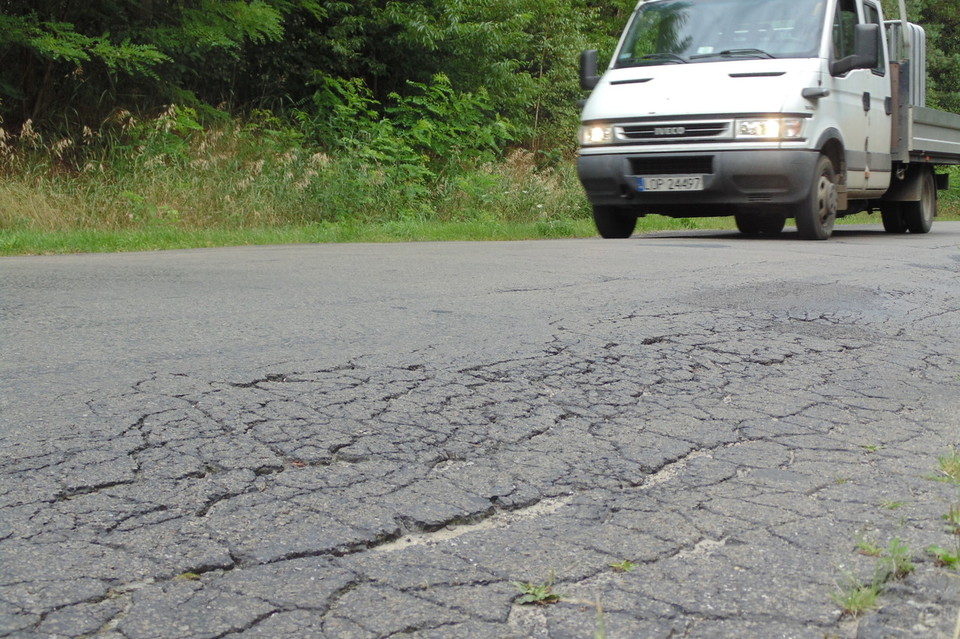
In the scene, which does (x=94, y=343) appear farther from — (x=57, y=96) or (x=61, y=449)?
(x=57, y=96)

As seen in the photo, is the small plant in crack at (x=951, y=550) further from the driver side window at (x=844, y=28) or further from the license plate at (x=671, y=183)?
the driver side window at (x=844, y=28)

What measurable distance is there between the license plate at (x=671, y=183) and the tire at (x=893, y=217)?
480cm

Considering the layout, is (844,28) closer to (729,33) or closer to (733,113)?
(729,33)

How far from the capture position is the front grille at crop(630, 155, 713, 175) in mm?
10133

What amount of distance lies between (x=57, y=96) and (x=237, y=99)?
3989mm

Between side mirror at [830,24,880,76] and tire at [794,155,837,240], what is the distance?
0.84m

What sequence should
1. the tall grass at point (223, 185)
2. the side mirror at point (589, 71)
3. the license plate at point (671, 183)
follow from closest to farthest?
1. the license plate at point (671, 183)
2. the side mirror at point (589, 71)
3. the tall grass at point (223, 185)

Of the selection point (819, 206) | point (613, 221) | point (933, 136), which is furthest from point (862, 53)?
point (933, 136)

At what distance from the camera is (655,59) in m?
10.7

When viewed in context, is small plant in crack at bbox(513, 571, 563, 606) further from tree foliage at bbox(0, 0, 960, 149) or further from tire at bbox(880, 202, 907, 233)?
tire at bbox(880, 202, 907, 233)

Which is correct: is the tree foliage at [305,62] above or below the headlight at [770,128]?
above

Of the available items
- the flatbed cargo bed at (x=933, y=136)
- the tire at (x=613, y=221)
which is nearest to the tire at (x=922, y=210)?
the flatbed cargo bed at (x=933, y=136)

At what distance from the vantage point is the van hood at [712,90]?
9930 millimetres

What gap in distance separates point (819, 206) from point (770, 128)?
1036 millimetres
